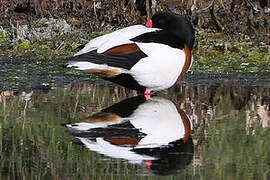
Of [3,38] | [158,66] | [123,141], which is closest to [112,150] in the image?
[123,141]

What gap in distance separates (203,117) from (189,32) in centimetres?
176

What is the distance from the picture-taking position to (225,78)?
36.8ft

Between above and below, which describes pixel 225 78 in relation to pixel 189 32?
below

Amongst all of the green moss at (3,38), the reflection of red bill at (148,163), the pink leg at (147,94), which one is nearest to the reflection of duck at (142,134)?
the reflection of red bill at (148,163)

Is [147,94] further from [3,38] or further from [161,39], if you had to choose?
[3,38]

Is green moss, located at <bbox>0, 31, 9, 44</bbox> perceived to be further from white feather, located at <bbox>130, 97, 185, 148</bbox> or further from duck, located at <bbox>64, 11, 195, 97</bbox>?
white feather, located at <bbox>130, 97, 185, 148</bbox>

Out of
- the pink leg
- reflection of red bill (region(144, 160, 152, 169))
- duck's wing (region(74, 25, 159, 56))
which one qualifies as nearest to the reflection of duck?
reflection of red bill (region(144, 160, 152, 169))

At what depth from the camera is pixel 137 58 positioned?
8.77m

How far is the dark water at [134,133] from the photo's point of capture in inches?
231

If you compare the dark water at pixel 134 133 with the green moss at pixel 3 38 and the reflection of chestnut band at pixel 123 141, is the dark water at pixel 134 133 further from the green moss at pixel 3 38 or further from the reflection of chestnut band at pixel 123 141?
the green moss at pixel 3 38

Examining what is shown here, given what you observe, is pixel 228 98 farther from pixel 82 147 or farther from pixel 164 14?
pixel 82 147

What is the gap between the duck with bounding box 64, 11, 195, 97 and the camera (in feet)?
27.9

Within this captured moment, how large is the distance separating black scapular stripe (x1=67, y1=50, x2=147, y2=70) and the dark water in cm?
50

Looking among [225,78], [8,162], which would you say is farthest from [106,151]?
[225,78]
